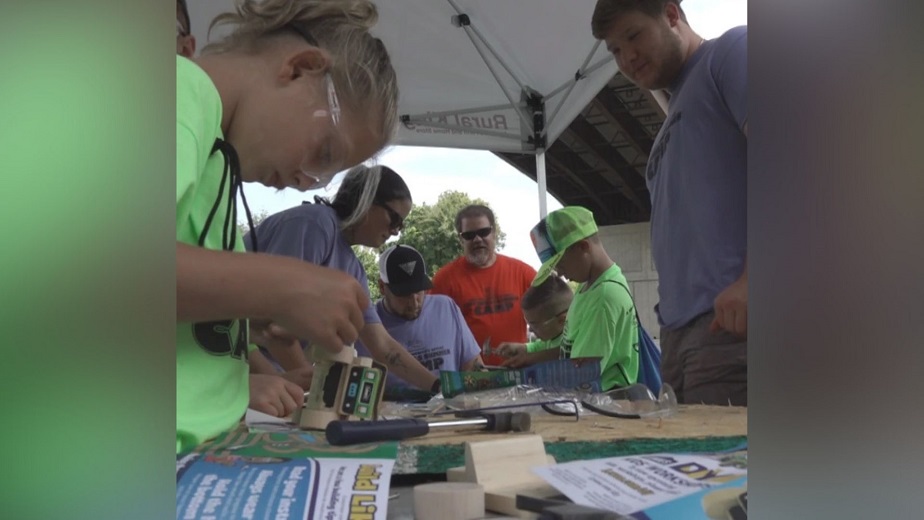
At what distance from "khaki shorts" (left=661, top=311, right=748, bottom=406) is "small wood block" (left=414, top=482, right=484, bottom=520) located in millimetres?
200

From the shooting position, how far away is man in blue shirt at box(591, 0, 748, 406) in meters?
0.49

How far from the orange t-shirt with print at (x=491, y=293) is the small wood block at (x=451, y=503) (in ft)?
1.20

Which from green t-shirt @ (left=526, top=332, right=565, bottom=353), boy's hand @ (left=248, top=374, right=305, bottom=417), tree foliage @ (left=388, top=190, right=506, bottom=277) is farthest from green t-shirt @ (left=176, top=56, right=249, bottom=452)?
green t-shirt @ (left=526, top=332, right=565, bottom=353)

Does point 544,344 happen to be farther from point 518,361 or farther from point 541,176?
point 541,176

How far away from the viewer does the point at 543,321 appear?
87 centimetres

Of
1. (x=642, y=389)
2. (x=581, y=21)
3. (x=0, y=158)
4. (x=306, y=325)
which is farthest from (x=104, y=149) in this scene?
(x=642, y=389)

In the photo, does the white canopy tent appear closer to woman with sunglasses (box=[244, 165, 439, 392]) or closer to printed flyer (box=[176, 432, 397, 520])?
woman with sunglasses (box=[244, 165, 439, 392])

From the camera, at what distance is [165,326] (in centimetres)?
30

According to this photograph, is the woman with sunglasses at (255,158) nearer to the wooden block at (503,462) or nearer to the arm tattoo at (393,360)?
the wooden block at (503,462)

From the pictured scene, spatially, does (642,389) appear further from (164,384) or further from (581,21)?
(164,384)

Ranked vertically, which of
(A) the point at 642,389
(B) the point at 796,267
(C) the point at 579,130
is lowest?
(A) the point at 642,389

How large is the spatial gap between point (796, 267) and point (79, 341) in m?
0.35

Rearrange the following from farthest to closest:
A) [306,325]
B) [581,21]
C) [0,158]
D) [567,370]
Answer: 1. [567,370]
2. [581,21]
3. [306,325]
4. [0,158]

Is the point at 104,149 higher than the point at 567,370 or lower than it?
higher
